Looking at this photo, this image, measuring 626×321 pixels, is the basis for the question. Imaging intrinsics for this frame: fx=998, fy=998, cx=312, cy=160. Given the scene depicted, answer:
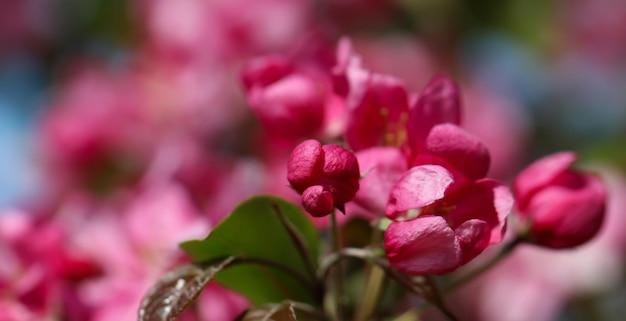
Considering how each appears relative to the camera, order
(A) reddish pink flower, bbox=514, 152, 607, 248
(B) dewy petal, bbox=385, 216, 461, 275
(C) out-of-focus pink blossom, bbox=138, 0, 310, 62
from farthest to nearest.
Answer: (C) out-of-focus pink blossom, bbox=138, 0, 310, 62, (A) reddish pink flower, bbox=514, 152, 607, 248, (B) dewy petal, bbox=385, 216, 461, 275

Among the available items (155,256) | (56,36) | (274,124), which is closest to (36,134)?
(56,36)

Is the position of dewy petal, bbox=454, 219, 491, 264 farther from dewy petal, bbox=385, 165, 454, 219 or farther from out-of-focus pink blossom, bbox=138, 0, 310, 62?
out-of-focus pink blossom, bbox=138, 0, 310, 62

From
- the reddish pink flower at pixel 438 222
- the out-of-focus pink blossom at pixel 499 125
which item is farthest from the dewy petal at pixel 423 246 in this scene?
the out-of-focus pink blossom at pixel 499 125

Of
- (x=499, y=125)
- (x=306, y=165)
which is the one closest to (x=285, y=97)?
(x=306, y=165)

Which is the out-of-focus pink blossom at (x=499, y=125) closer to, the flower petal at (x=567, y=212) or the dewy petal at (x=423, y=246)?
the flower petal at (x=567, y=212)

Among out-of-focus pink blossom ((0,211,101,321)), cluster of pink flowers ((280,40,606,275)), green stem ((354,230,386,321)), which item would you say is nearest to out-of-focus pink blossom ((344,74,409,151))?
cluster of pink flowers ((280,40,606,275))

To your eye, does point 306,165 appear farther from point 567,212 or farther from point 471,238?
point 567,212
